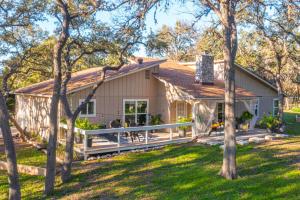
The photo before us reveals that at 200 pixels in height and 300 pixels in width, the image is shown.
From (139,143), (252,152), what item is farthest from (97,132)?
(252,152)

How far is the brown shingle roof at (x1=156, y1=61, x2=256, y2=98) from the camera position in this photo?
19.2 metres

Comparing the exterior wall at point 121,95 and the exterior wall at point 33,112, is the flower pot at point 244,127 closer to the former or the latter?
the exterior wall at point 121,95

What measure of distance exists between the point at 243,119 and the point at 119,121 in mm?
7849

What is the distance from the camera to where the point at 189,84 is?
20703mm

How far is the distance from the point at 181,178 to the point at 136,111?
29.5ft

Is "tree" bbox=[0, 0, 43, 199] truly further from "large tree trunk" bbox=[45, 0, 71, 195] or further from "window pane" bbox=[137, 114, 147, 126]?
"window pane" bbox=[137, 114, 147, 126]

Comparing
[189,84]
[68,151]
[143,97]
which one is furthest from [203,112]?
[68,151]

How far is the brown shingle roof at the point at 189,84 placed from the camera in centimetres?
1918

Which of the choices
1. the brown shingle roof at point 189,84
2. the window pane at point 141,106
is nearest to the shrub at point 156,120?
the window pane at point 141,106

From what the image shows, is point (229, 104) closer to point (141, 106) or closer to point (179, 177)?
point (179, 177)

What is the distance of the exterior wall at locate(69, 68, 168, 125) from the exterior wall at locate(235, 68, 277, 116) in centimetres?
747

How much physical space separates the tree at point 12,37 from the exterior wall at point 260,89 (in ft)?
48.0

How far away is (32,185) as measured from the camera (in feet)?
36.7

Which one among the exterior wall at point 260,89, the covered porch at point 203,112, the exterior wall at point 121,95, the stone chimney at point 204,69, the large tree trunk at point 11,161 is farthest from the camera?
the exterior wall at point 260,89
